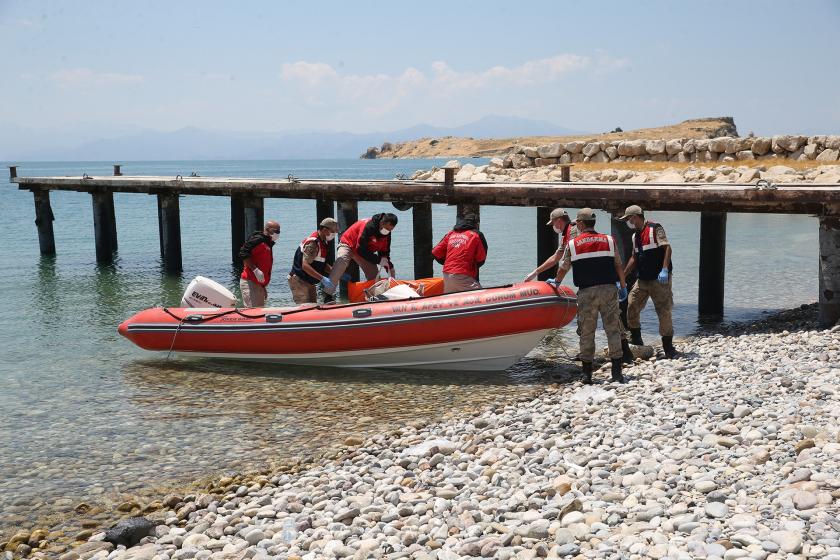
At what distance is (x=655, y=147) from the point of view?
42.4 m

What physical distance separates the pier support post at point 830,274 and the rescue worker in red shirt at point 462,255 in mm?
4823

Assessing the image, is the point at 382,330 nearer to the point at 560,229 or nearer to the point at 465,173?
the point at 560,229

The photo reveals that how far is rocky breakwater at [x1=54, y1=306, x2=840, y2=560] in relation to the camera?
16.5 feet

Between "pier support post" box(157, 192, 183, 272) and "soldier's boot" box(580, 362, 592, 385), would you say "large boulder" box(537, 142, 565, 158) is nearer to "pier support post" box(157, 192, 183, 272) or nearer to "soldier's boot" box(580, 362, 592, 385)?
"pier support post" box(157, 192, 183, 272)

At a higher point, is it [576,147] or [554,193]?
[576,147]

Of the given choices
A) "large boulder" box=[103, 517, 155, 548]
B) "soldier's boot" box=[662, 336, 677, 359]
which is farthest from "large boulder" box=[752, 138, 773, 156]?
"large boulder" box=[103, 517, 155, 548]

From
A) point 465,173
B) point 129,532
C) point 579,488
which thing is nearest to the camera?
point 579,488

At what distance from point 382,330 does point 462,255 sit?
147 centimetres

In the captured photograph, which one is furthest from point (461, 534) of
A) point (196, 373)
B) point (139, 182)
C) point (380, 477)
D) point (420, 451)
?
point (139, 182)

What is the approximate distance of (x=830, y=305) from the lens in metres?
11.7

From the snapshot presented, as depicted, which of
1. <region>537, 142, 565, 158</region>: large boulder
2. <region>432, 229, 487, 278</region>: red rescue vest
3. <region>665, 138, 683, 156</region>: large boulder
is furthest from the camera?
<region>537, 142, 565, 158</region>: large boulder

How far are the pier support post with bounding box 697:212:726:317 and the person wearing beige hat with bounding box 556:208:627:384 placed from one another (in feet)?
19.5

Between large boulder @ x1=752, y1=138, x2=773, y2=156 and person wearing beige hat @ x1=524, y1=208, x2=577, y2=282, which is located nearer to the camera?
person wearing beige hat @ x1=524, y1=208, x2=577, y2=282

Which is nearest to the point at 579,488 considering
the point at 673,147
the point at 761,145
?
the point at 761,145
